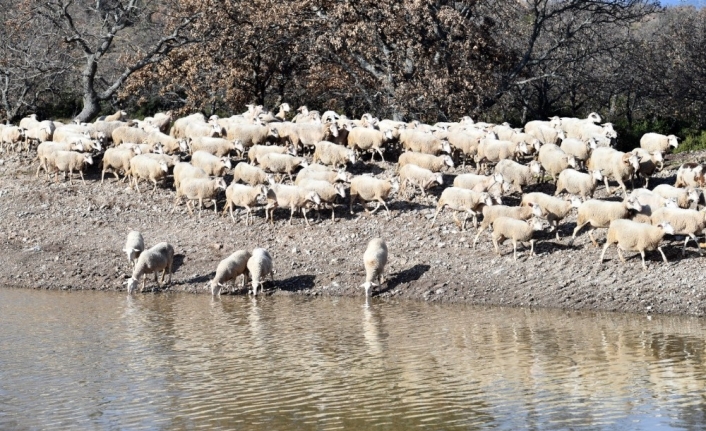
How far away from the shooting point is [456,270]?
21.0 m

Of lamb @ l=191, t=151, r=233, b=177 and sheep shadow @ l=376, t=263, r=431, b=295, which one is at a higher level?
lamb @ l=191, t=151, r=233, b=177

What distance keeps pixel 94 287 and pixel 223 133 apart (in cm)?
870

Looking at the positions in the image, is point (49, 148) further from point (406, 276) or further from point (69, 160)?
point (406, 276)

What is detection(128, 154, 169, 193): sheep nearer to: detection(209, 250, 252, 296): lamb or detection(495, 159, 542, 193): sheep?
detection(209, 250, 252, 296): lamb

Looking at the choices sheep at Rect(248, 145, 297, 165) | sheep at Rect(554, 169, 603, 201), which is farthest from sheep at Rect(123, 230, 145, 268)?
sheep at Rect(554, 169, 603, 201)

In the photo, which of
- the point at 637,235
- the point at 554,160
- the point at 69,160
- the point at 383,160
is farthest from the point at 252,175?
the point at 637,235

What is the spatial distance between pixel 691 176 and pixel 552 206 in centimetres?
388

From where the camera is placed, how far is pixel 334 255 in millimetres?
22297

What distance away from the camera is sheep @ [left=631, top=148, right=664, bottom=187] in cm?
2481

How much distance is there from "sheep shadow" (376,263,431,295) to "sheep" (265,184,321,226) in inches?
120

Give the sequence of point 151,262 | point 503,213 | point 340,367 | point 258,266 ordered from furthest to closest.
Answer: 1. point 503,213
2. point 151,262
3. point 258,266
4. point 340,367

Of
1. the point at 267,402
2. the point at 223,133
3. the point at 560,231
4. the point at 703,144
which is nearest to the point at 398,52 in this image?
the point at 223,133

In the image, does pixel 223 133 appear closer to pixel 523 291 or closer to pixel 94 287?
pixel 94 287

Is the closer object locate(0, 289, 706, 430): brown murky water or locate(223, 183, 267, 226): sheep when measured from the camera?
locate(0, 289, 706, 430): brown murky water
